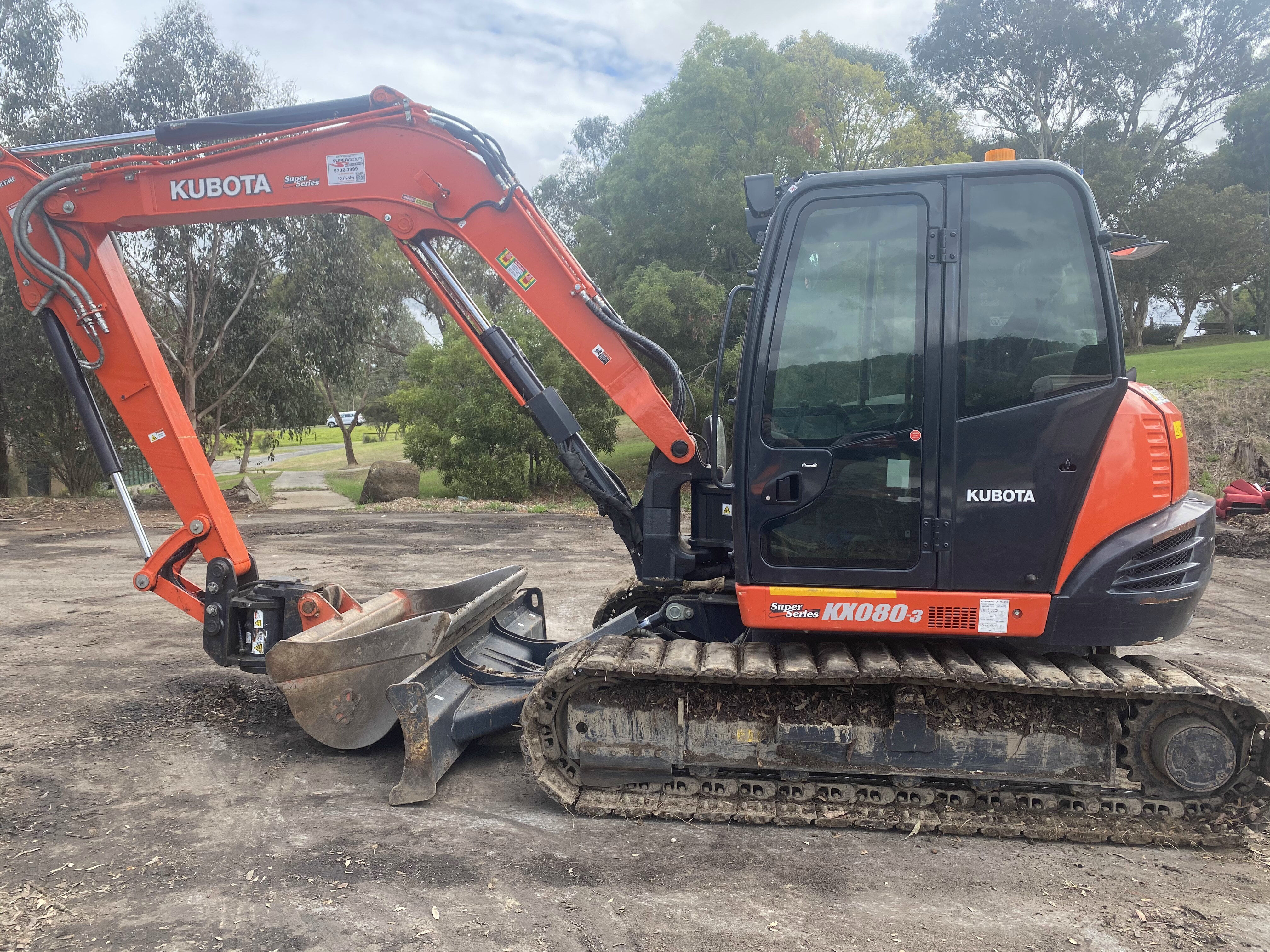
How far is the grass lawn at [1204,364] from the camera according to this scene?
1845 centimetres

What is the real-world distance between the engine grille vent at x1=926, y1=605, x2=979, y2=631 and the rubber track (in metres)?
0.16

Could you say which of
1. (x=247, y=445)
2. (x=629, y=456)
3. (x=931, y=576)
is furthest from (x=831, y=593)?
(x=247, y=445)

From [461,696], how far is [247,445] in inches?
978

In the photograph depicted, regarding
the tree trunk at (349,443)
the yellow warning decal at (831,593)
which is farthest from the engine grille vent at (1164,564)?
the tree trunk at (349,443)

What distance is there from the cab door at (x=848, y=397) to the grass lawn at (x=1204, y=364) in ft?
44.3

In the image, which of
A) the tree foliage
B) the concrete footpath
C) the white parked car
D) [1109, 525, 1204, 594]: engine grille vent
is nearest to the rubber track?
[1109, 525, 1204, 594]: engine grille vent

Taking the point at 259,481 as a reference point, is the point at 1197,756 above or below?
above

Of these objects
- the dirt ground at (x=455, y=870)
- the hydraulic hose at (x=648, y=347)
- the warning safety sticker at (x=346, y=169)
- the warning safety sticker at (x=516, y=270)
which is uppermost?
the warning safety sticker at (x=346, y=169)

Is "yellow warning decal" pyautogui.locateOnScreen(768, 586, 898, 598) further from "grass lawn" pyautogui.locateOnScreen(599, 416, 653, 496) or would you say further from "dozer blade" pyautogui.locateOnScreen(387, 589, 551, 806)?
"grass lawn" pyautogui.locateOnScreen(599, 416, 653, 496)

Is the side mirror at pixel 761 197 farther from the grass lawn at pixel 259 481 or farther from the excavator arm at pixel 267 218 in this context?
the grass lawn at pixel 259 481

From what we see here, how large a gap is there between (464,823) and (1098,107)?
1531 inches

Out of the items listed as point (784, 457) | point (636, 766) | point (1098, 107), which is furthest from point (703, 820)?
point (1098, 107)

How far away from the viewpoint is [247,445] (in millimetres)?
26859

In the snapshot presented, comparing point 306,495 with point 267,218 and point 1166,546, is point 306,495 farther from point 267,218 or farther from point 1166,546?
point 1166,546
